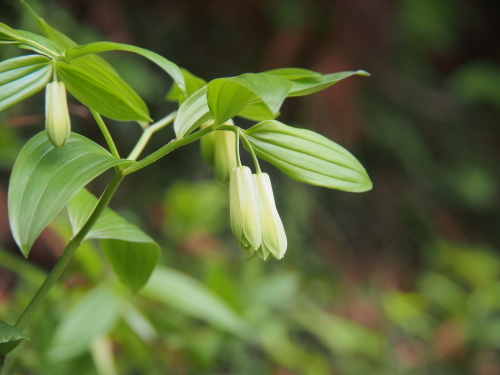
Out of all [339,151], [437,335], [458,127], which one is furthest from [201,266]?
[458,127]

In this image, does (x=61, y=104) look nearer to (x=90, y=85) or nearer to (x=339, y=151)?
Result: (x=90, y=85)

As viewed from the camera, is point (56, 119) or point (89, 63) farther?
point (89, 63)

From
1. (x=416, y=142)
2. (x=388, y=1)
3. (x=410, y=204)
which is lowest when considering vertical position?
(x=410, y=204)

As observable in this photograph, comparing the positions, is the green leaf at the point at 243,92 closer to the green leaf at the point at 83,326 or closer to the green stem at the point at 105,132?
the green stem at the point at 105,132

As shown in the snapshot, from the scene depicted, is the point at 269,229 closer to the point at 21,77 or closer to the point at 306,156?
the point at 306,156

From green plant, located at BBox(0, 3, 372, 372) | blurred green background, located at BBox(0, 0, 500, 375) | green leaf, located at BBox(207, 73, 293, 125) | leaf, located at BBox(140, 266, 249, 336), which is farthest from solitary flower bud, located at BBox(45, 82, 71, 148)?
leaf, located at BBox(140, 266, 249, 336)

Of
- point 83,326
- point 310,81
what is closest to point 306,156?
point 310,81
